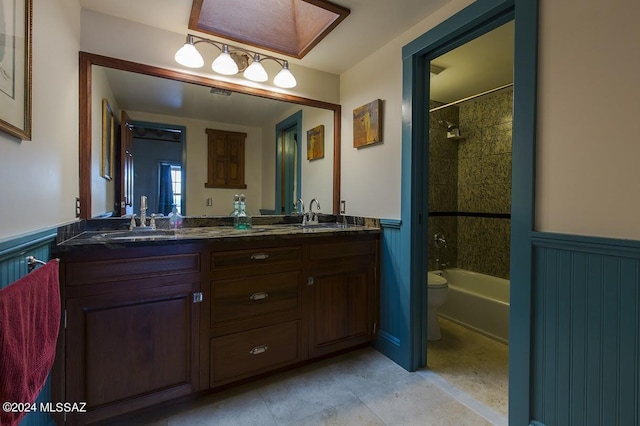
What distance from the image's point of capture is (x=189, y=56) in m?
1.84

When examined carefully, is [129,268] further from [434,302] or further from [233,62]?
[434,302]

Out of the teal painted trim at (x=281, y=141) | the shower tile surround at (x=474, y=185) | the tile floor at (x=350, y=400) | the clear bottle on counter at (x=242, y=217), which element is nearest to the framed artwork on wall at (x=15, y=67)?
the clear bottle on counter at (x=242, y=217)

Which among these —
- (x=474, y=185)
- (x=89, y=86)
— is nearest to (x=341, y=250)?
(x=89, y=86)

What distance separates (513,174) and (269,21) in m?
1.72

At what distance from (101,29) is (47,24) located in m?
0.63

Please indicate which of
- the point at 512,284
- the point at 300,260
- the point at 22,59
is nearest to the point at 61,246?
the point at 22,59

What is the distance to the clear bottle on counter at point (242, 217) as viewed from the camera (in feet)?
7.23

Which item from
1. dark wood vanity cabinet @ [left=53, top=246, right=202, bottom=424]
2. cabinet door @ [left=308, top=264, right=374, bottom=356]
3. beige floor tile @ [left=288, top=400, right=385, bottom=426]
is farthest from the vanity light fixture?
beige floor tile @ [left=288, top=400, right=385, bottom=426]

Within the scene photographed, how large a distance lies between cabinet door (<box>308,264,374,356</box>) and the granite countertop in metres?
0.31

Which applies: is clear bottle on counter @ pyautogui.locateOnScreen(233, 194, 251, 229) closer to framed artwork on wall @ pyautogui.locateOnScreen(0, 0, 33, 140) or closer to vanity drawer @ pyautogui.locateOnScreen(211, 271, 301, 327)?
vanity drawer @ pyautogui.locateOnScreen(211, 271, 301, 327)

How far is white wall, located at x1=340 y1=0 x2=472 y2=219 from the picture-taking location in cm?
203

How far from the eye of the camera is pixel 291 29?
2051 millimetres

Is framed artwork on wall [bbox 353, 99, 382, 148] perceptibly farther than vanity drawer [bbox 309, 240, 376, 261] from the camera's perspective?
Yes

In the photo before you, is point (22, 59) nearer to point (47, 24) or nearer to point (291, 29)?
point (47, 24)
